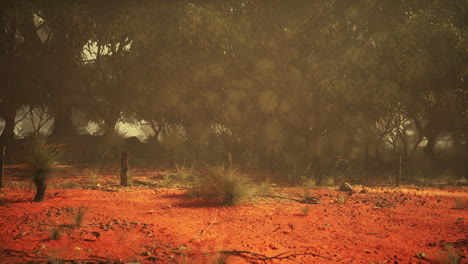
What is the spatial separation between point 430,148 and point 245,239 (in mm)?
19261

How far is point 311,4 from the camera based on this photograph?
17438 millimetres

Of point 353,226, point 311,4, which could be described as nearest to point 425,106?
point 311,4

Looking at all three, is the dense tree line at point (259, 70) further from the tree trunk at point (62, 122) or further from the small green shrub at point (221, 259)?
the small green shrub at point (221, 259)

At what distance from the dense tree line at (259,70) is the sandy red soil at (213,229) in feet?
18.4

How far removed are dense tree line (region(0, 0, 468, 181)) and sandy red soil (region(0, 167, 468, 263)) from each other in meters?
5.59

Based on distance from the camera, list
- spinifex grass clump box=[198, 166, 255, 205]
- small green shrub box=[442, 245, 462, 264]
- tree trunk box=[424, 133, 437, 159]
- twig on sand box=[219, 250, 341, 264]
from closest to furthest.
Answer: small green shrub box=[442, 245, 462, 264], twig on sand box=[219, 250, 341, 264], spinifex grass clump box=[198, 166, 255, 205], tree trunk box=[424, 133, 437, 159]

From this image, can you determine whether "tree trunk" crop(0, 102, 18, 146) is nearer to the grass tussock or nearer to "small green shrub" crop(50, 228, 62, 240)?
the grass tussock

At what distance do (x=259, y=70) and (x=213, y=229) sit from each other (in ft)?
48.2

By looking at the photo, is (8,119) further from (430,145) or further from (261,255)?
(430,145)

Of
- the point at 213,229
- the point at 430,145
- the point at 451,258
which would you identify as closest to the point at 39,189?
the point at 213,229

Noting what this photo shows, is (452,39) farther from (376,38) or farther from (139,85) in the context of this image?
(139,85)

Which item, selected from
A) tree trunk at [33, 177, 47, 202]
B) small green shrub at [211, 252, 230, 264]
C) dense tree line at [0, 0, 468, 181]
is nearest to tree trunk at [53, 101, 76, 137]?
dense tree line at [0, 0, 468, 181]

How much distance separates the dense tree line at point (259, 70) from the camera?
16250 millimetres

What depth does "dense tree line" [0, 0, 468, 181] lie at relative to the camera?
1625cm
